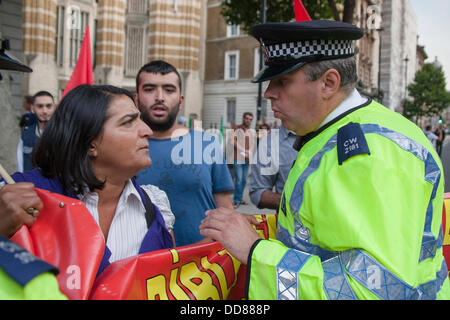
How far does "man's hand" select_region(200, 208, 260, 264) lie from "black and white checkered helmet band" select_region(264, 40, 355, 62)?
724mm

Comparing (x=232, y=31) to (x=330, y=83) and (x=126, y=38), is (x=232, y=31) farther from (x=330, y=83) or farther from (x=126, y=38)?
(x=330, y=83)

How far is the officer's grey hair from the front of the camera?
5.61ft

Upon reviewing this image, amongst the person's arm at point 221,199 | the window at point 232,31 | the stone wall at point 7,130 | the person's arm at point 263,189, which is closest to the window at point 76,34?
the window at point 232,31

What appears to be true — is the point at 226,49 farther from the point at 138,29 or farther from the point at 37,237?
the point at 37,237

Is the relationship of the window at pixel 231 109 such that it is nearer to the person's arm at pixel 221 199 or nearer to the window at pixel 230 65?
the window at pixel 230 65

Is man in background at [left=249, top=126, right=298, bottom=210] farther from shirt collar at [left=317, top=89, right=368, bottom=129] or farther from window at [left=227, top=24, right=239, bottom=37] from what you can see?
window at [left=227, top=24, right=239, bottom=37]

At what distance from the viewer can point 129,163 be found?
2.11 meters

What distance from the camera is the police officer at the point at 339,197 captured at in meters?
1.28

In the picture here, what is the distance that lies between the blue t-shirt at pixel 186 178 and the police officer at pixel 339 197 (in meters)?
1.42

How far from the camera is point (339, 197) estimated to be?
134 cm

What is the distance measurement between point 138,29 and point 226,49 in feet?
25.4

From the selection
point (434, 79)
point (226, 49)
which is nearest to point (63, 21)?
point (226, 49)
